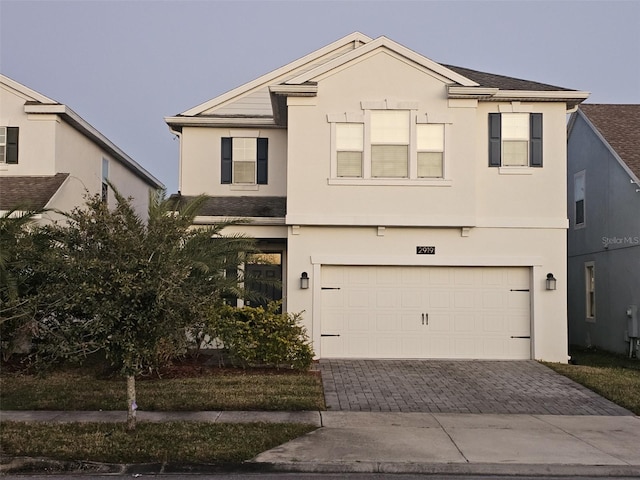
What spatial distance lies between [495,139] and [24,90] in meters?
12.3

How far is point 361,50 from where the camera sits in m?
15.9

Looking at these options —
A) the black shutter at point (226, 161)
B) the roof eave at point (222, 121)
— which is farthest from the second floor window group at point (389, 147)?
the black shutter at point (226, 161)

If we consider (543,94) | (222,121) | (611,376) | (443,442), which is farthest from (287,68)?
(443,442)

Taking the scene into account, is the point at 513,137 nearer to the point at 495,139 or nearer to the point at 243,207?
the point at 495,139

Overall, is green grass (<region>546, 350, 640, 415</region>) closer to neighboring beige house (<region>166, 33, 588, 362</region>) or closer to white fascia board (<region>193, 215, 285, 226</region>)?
neighboring beige house (<region>166, 33, 588, 362</region>)

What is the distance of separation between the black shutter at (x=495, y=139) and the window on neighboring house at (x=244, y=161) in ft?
19.7

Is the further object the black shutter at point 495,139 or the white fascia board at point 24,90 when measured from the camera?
the white fascia board at point 24,90

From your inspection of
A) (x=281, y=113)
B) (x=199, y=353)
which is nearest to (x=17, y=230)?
(x=199, y=353)

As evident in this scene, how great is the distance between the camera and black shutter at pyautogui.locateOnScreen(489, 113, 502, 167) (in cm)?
1627

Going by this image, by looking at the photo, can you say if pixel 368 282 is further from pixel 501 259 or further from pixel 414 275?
pixel 501 259

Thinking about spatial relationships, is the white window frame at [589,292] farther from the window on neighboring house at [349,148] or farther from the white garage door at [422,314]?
the window on neighboring house at [349,148]

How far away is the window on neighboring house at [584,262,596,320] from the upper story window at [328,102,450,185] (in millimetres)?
7494

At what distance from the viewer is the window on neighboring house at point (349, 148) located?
52.2 feet

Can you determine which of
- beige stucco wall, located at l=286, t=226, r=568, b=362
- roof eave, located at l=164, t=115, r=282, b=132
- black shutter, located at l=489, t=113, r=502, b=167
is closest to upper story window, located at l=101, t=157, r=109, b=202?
roof eave, located at l=164, t=115, r=282, b=132
